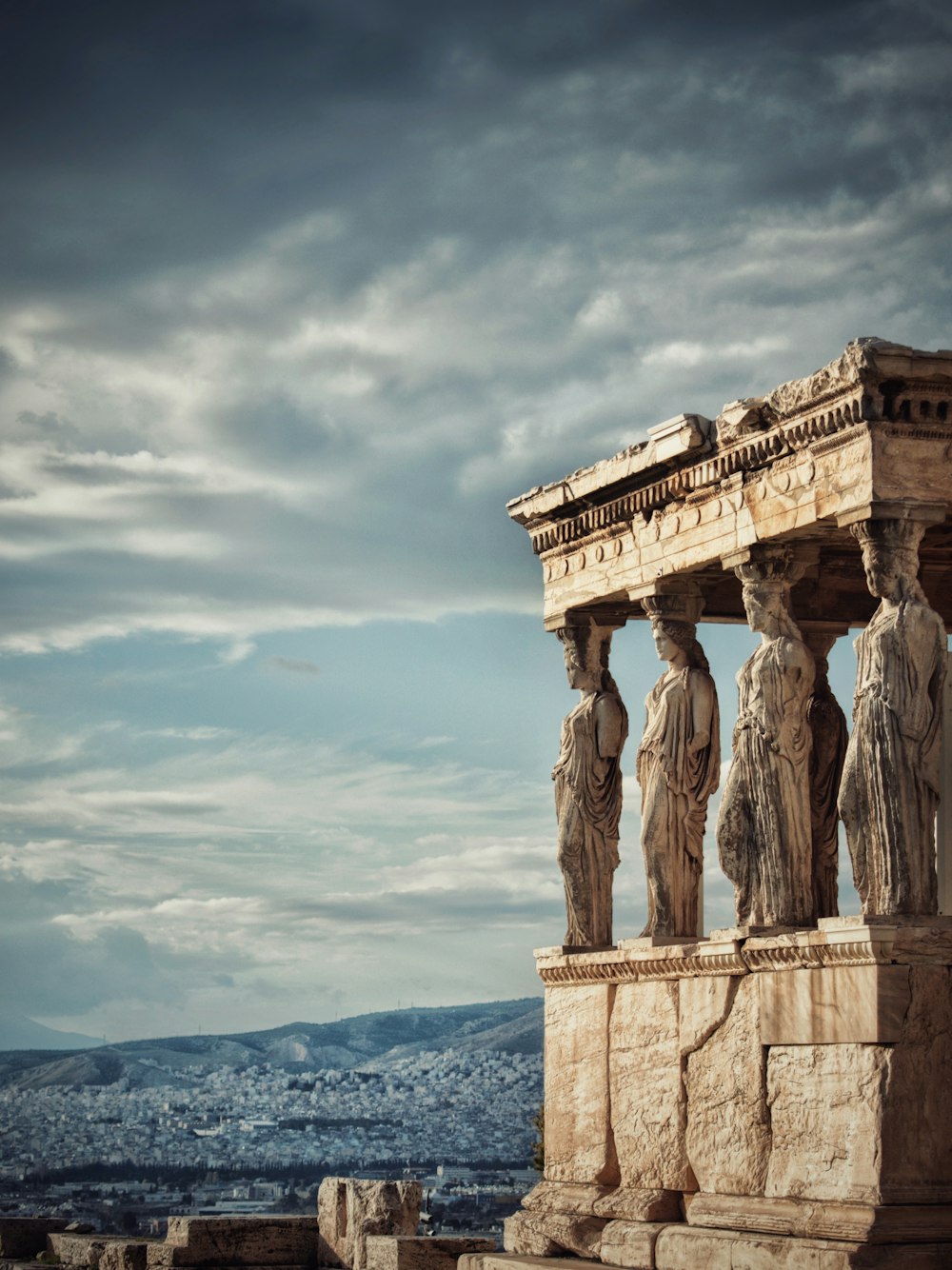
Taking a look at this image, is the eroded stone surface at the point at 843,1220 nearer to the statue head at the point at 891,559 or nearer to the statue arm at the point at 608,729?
the statue head at the point at 891,559

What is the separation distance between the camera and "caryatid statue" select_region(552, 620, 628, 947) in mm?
19094

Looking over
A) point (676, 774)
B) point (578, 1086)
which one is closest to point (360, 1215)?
point (578, 1086)

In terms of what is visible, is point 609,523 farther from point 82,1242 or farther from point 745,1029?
point 82,1242

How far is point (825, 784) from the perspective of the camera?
705 inches

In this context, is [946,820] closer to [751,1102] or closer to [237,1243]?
[751,1102]

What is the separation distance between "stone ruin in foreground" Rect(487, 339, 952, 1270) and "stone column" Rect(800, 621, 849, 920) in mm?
21

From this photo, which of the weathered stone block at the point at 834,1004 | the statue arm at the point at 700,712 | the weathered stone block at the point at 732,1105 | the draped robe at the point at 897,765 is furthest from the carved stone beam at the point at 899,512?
the weathered stone block at the point at 732,1105

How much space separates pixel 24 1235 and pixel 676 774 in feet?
28.2

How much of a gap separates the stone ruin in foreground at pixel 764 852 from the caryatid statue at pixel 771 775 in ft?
0.06

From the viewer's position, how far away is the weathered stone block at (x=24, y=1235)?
22.9 m

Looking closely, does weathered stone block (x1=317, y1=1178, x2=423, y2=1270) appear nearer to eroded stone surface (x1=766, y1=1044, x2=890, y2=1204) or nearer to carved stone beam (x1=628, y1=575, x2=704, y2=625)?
eroded stone surface (x1=766, y1=1044, x2=890, y2=1204)

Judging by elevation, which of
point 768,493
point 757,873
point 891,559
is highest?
point 768,493

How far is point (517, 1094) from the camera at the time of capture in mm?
41969

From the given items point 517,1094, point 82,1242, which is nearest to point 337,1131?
point 517,1094
